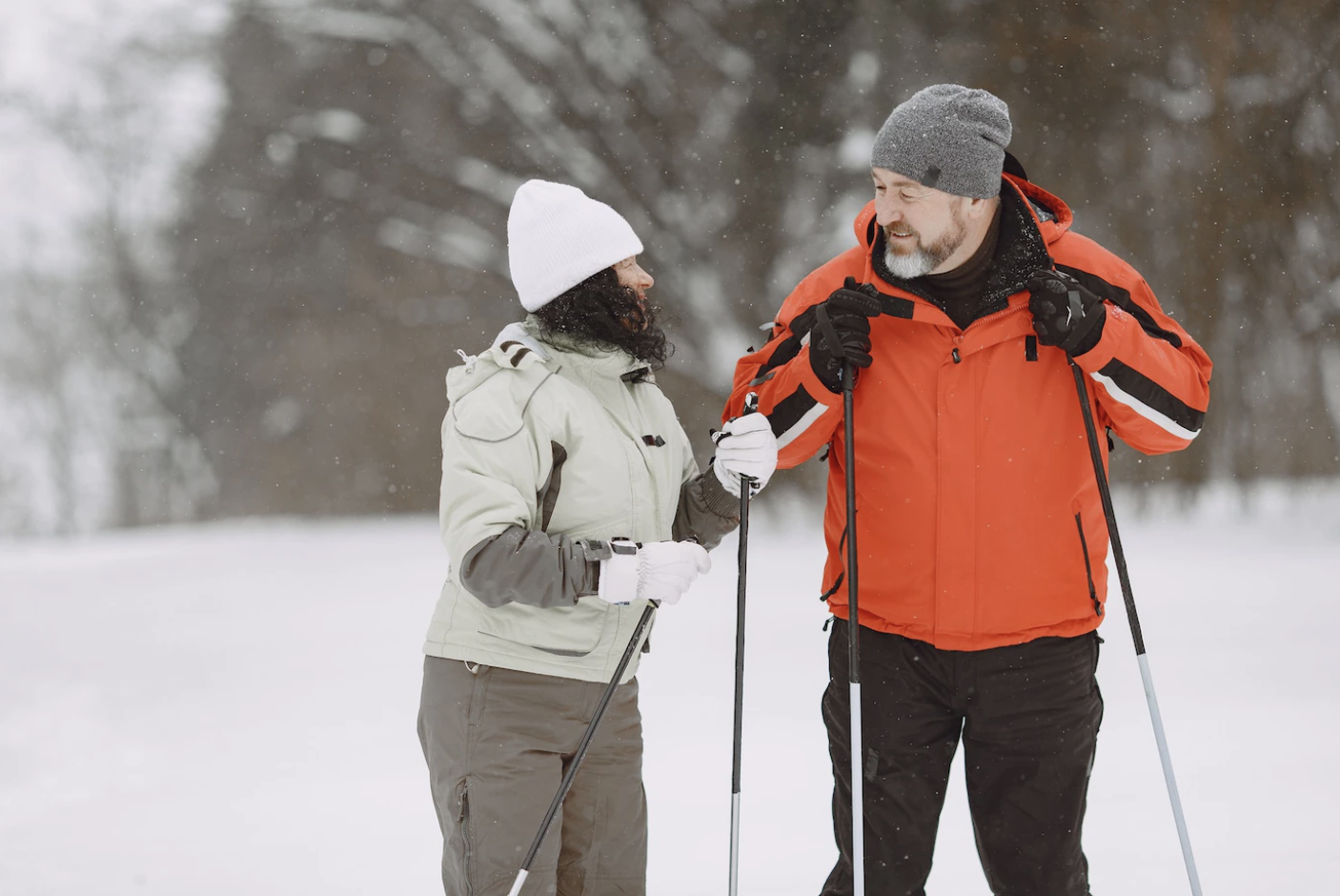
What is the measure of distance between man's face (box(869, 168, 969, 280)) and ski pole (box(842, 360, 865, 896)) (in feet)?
0.80

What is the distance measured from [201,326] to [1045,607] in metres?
13.0

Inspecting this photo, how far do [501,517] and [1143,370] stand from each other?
129 cm

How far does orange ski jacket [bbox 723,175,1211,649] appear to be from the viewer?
2516 mm

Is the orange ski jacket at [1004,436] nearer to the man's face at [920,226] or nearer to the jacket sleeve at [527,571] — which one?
the man's face at [920,226]

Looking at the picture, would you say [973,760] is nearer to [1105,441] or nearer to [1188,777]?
[1105,441]

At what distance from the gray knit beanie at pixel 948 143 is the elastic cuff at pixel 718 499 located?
0.75m

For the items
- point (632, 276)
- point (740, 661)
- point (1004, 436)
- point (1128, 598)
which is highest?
point (632, 276)

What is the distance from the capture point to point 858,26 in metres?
11.0

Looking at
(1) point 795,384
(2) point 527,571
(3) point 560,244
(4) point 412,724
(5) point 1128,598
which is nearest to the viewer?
(2) point 527,571

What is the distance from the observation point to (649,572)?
235cm

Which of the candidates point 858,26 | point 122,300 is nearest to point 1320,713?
point 858,26

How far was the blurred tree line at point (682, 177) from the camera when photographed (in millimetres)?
10023

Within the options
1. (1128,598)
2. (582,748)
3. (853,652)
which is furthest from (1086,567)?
(582,748)

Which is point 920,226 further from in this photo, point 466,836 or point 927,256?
point 466,836
